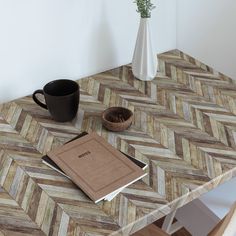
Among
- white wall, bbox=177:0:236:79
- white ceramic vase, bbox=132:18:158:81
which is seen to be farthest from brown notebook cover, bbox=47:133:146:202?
white wall, bbox=177:0:236:79

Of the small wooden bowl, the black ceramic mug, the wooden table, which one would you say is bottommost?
the wooden table

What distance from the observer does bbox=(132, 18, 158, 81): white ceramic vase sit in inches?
49.5

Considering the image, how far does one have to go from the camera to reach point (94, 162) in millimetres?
1023

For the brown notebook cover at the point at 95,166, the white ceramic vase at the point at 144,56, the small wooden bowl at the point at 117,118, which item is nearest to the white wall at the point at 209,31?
the white ceramic vase at the point at 144,56

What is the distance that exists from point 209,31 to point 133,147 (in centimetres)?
79

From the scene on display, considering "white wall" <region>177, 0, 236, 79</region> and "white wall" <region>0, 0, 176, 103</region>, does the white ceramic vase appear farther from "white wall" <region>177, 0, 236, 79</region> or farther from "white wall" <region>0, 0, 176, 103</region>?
"white wall" <region>177, 0, 236, 79</region>

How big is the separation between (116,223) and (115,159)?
18cm

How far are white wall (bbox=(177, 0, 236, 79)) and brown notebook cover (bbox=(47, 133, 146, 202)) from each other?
27.0 inches

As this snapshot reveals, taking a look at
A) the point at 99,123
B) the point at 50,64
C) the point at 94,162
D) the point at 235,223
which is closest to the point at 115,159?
the point at 94,162

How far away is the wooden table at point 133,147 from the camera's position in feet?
2.99

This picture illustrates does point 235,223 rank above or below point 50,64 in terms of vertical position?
below

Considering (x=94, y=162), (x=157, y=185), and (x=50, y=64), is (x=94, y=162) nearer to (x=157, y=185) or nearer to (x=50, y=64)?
(x=157, y=185)

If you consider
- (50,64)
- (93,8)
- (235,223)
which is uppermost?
(93,8)

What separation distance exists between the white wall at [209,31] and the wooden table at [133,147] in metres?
0.20
